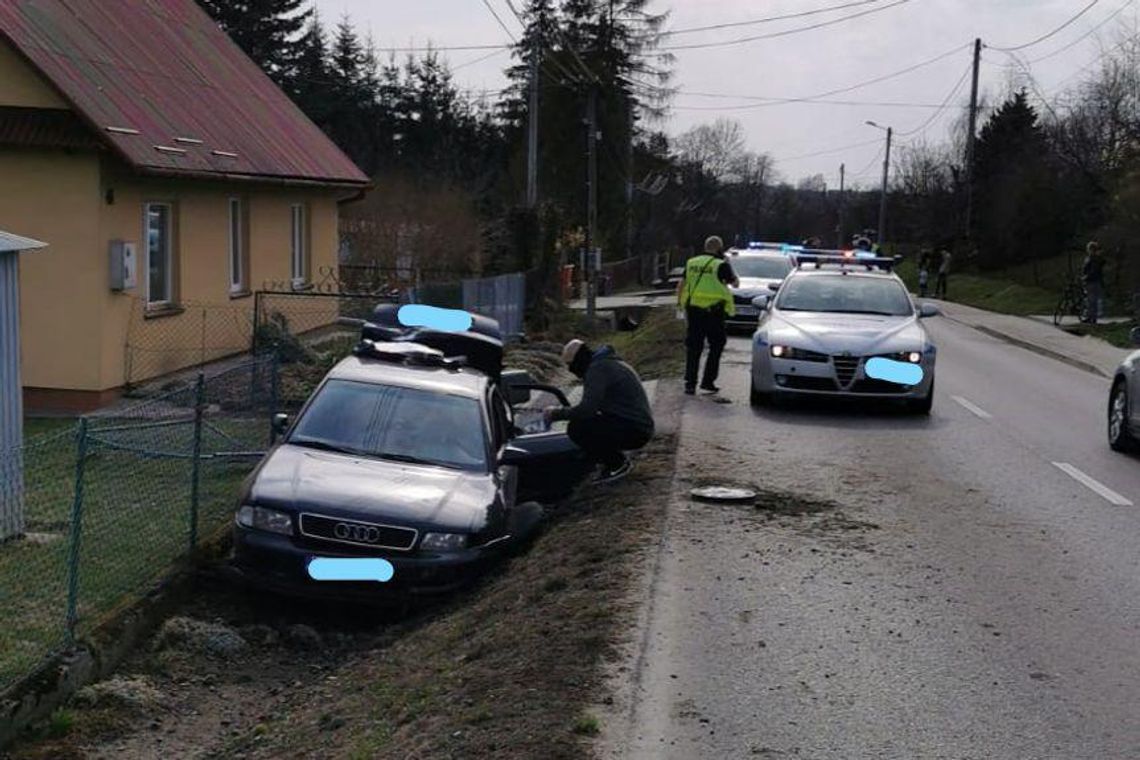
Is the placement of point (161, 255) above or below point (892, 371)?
above

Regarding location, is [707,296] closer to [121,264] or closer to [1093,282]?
[121,264]

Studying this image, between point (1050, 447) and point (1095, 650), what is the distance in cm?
676

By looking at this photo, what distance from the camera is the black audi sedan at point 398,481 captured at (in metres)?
8.41

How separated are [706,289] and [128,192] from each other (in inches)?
289

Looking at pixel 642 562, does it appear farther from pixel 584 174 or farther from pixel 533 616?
pixel 584 174

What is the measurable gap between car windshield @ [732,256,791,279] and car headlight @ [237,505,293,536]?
20143mm

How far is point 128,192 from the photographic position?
17.4m

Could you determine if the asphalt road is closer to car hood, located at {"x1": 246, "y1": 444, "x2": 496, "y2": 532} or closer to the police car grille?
the police car grille

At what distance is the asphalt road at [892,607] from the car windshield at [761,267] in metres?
14.8

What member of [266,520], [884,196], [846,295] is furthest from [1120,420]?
[884,196]

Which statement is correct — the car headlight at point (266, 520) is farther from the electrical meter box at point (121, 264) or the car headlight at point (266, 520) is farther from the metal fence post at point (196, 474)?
the electrical meter box at point (121, 264)

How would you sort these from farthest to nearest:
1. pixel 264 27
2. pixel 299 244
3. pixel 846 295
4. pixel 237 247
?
pixel 264 27, pixel 299 244, pixel 237 247, pixel 846 295

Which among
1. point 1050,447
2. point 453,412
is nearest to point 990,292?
point 1050,447

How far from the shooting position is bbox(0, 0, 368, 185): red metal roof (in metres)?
16.9
